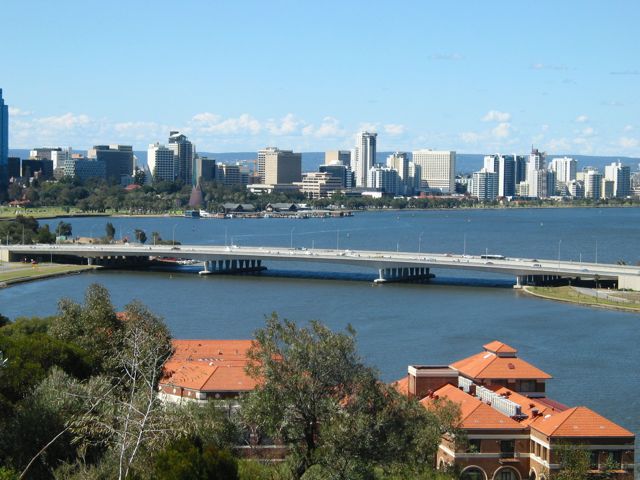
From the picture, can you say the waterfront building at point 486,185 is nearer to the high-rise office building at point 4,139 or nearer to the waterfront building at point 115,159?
the waterfront building at point 115,159

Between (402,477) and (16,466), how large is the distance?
190 inches

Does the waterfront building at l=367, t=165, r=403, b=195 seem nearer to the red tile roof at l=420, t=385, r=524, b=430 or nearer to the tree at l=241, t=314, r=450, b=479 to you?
the red tile roof at l=420, t=385, r=524, b=430

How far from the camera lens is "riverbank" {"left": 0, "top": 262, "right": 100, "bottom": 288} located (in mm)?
48500

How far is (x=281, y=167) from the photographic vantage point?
173m

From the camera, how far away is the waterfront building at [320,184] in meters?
160

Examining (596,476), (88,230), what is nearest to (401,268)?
(596,476)

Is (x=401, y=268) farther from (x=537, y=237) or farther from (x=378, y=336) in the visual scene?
(x=537, y=237)

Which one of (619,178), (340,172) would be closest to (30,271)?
(340,172)

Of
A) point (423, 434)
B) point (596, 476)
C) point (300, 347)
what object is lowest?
point (596, 476)

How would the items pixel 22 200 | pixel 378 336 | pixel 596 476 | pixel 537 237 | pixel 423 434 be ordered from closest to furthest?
pixel 423 434, pixel 596 476, pixel 378 336, pixel 537 237, pixel 22 200

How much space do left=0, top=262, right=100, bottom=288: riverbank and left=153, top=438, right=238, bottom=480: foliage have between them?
34.7m

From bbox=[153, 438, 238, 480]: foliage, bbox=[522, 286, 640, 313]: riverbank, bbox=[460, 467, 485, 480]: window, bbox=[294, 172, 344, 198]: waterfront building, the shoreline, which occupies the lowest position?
bbox=[460, 467, 485, 480]: window

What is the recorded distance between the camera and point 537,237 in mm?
86750

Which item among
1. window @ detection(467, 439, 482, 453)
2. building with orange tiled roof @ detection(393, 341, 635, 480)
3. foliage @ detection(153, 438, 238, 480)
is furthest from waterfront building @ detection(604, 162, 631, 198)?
foliage @ detection(153, 438, 238, 480)
